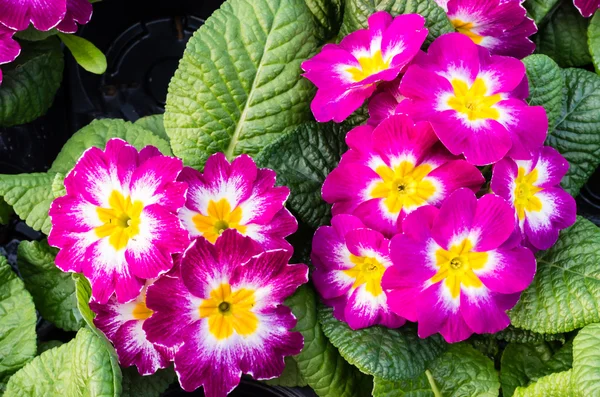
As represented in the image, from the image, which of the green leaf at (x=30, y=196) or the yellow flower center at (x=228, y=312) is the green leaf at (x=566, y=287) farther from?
the green leaf at (x=30, y=196)

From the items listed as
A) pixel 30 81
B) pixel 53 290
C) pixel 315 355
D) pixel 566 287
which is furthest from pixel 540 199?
pixel 30 81

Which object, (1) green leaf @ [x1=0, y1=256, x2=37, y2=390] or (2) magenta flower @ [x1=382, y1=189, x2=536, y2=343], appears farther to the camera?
(1) green leaf @ [x1=0, y1=256, x2=37, y2=390]

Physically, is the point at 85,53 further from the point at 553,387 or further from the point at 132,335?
the point at 553,387

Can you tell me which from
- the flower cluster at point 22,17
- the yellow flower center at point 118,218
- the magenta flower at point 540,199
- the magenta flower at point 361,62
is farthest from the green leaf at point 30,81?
the magenta flower at point 540,199

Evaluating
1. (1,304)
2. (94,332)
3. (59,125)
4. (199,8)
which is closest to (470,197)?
(94,332)

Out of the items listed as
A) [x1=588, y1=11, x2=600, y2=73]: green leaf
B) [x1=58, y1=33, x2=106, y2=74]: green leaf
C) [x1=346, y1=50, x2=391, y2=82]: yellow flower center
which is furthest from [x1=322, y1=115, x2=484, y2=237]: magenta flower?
[x1=58, y1=33, x2=106, y2=74]: green leaf

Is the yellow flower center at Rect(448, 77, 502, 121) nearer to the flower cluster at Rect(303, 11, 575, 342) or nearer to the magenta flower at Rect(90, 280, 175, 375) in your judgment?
the flower cluster at Rect(303, 11, 575, 342)
